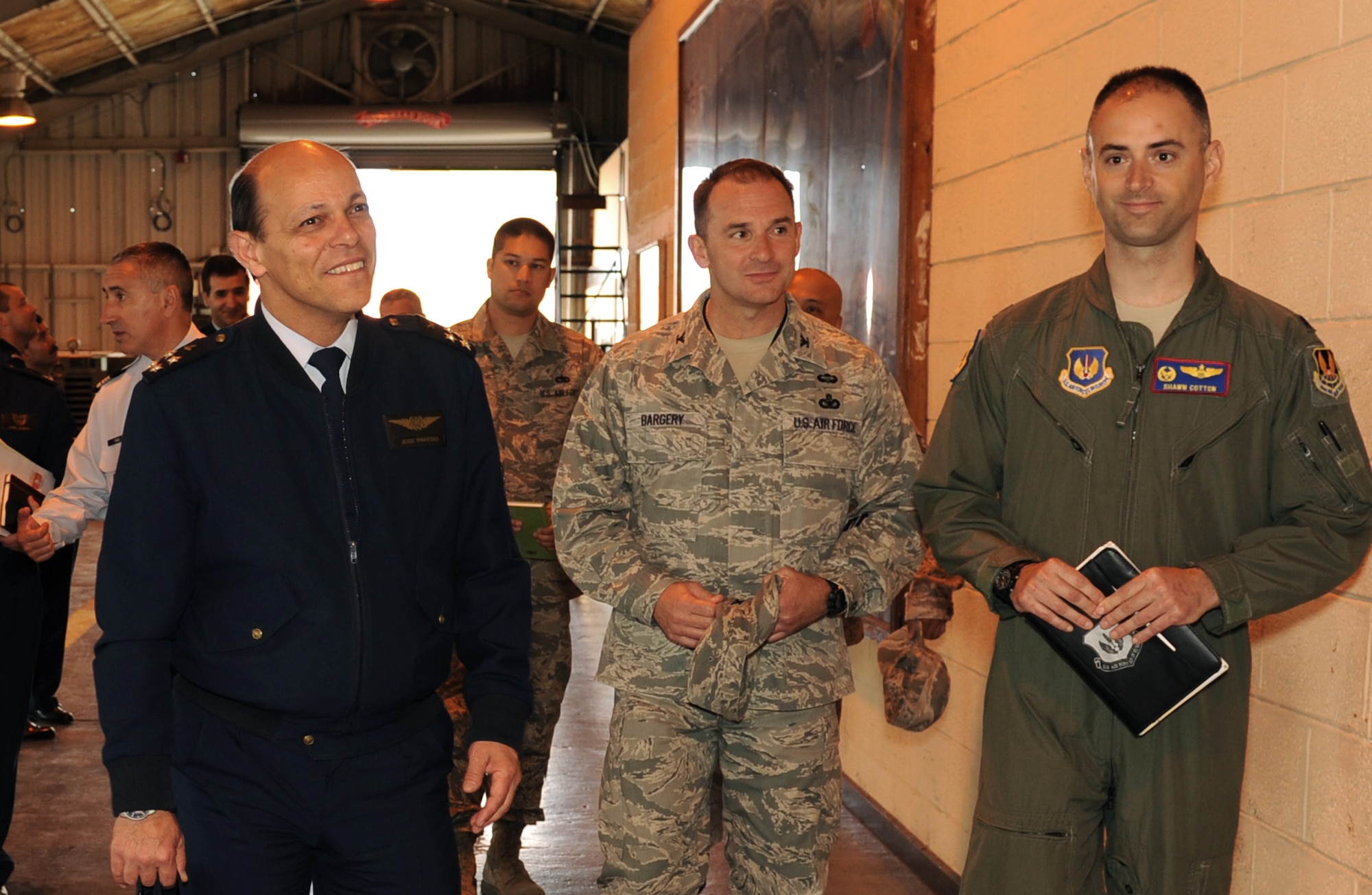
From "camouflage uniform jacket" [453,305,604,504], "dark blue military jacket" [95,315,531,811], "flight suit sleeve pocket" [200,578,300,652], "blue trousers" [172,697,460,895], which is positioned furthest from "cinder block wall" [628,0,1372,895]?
"flight suit sleeve pocket" [200,578,300,652]

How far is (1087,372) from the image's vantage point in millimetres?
2100

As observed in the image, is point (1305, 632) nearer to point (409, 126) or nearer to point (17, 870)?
point (17, 870)

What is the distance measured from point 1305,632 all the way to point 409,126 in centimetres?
1329

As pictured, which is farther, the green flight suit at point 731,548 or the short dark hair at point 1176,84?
the green flight suit at point 731,548

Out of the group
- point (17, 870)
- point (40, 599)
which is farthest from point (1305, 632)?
point (17, 870)

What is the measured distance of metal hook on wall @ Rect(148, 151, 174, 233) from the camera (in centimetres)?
1586

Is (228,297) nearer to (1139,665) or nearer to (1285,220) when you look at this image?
(1285,220)

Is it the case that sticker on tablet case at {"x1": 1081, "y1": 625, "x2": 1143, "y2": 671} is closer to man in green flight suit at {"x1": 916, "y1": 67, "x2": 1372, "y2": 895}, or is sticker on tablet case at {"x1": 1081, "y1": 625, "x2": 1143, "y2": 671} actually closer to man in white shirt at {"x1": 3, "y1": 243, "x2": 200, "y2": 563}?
man in green flight suit at {"x1": 916, "y1": 67, "x2": 1372, "y2": 895}

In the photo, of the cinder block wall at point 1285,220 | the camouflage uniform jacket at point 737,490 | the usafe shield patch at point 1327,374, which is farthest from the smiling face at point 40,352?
the usafe shield patch at point 1327,374

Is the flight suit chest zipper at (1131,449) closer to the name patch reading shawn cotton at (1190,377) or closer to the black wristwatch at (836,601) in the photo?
the name patch reading shawn cotton at (1190,377)

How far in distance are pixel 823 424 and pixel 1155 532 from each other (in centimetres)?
76

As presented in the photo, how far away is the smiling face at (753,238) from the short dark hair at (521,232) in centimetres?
140

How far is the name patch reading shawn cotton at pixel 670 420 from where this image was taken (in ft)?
8.56

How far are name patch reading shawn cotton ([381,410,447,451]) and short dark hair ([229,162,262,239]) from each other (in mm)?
343
